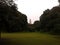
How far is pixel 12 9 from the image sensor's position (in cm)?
2989

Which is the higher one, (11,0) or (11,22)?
(11,0)

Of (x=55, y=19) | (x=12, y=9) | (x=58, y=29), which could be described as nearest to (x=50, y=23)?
(x=55, y=19)

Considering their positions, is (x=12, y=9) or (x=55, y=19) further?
(x=55, y=19)

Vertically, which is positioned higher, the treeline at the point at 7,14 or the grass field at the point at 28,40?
the treeline at the point at 7,14

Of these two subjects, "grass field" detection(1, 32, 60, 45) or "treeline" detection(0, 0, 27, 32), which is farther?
"grass field" detection(1, 32, 60, 45)

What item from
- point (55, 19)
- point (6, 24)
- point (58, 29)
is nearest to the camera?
point (6, 24)

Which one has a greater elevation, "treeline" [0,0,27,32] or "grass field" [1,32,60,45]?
"treeline" [0,0,27,32]

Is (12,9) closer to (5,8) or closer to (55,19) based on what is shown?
(5,8)

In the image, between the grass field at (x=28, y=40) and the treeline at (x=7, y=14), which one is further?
the grass field at (x=28, y=40)

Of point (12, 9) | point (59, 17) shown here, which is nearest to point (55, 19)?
point (59, 17)

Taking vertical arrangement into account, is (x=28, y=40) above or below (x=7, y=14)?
below

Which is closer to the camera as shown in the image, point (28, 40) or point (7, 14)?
point (7, 14)

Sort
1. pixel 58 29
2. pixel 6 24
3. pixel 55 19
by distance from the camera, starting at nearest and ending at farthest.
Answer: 1. pixel 6 24
2. pixel 58 29
3. pixel 55 19

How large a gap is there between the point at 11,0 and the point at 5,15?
331 cm
